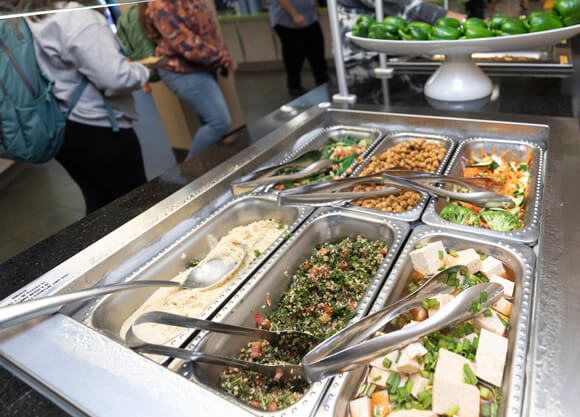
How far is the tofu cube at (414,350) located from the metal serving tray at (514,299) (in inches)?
3.7

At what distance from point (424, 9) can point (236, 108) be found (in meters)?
3.02

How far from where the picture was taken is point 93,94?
1866mm

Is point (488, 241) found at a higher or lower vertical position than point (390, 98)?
lower

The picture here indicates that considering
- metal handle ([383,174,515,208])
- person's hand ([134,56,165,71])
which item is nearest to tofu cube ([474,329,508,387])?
metal handle ([383,174,515,208])

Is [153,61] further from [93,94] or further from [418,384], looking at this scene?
[418,384]

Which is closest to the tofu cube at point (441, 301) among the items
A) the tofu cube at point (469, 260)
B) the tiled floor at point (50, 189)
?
the tofu cube at point (469, 260)

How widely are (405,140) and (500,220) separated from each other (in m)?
0.60

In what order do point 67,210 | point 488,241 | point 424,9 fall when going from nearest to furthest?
point 488,241 → point 424,9 → point 67,210

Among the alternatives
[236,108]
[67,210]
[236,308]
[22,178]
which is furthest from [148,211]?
[22,178]

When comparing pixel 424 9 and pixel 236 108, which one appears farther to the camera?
pixel 236 108

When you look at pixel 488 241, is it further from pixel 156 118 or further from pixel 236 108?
pixel 156 118

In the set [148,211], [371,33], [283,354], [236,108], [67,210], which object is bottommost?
[67,210]

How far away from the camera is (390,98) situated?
1.72 metres

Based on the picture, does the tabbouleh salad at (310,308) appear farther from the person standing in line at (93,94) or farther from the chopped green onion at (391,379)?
the person standing in line at (93,94)
